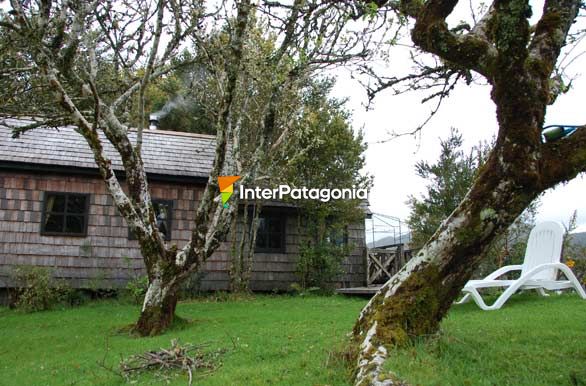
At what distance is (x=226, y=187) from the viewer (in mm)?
8500

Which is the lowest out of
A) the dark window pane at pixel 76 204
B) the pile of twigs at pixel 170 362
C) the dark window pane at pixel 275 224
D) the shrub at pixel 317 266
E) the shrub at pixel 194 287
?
the pile of twigs at pixel 170 362

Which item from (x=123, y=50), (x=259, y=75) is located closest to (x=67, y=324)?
(x=123, y=50)

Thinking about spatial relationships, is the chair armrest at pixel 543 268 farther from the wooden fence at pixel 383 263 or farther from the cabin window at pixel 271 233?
the cabin window at pixel 271 233

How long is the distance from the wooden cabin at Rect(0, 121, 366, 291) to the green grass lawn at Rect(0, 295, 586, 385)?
6.84ft

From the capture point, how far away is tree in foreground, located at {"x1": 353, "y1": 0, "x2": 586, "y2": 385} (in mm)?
4062

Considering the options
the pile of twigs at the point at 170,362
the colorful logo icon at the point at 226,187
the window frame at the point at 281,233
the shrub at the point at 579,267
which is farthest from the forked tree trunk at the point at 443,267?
the window frame at the point at 281,233

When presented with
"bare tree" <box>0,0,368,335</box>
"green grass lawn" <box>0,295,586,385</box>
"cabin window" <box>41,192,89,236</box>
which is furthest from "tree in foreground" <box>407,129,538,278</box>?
"cabin window" <box>41,192,89,236</box>

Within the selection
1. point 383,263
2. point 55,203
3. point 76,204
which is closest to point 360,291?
point 383,263

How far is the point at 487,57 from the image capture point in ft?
13.5

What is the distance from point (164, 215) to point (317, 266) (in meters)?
4.33

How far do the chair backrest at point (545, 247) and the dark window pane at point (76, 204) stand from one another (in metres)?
10.2

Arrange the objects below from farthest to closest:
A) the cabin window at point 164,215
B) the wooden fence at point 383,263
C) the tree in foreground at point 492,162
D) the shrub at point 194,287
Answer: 1. the wooden fence at point 383,263
2. the cabin window at point 164,215
3. the shrub at point 194,287
4. the tree in foreground at point 492,162

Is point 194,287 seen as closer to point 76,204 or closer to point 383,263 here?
point 76,204

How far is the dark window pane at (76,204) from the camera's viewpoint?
1284 cm
